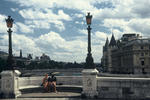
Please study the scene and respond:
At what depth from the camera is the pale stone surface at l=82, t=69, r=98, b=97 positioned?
16031 mm

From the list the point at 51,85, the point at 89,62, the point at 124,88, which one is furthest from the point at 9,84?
the point at 124,88

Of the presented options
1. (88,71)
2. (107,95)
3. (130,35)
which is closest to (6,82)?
(88,71)

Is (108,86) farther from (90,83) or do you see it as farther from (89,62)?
(89,62)

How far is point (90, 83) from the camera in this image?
53.1ft

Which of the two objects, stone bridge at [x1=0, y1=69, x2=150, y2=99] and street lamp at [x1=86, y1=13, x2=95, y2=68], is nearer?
stone bridge at [x1=0, y1=69, x2=150, y2=99]

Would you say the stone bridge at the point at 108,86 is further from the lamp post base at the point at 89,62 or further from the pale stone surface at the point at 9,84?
the lamp post base at the point at 89,62

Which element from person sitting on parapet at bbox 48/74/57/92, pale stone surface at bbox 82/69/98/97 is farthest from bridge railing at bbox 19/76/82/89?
pale stone surface at bbox 82/69/98/97

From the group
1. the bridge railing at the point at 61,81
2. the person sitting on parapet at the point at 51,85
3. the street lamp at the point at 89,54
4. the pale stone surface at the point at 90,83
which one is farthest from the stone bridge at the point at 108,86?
the bridge railing at the point at 61,81

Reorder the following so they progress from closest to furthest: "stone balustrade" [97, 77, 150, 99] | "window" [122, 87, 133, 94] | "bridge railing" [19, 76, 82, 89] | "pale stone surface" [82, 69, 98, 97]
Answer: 1. "stone balustrade" [97, 77, 150, 99]
2. "window" [122, 87, 133, 94]
3. "pale stone surface" [82, 69, 98, 97]
4. "bridge railing" [19, 76, 82, 89]

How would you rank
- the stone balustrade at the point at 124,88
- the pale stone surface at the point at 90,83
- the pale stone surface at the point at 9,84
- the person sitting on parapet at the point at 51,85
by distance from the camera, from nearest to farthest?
1. the stone balustrade at the point at 124,88
2. the pale stone surface at the point at 90,83
3. the pale stone surface at the point at 9,84
4. the person sitting on parapet at the point at 51,85

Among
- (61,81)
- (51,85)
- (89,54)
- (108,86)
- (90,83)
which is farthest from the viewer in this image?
(61,81)

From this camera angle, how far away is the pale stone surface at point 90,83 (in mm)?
16031

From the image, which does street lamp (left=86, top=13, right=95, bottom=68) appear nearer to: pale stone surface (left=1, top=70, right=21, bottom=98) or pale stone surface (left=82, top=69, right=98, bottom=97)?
pale stone surface (left=82, top=69, right=98, bottom=97)

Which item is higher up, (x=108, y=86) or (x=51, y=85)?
(x=108, y=86)
